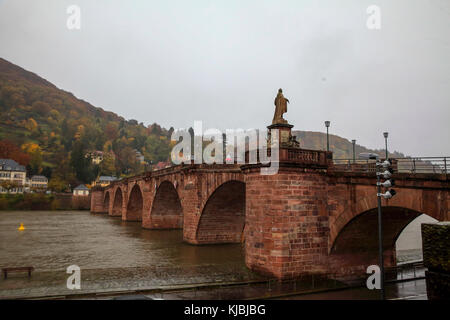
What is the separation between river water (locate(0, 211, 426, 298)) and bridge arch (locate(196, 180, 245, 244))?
1109mm

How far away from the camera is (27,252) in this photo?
28.5 metres

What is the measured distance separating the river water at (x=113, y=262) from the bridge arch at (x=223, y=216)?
111cm

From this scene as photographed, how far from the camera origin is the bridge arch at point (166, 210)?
4478cm

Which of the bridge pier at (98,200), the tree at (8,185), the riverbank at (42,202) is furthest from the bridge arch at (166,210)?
the tree at (8,185)

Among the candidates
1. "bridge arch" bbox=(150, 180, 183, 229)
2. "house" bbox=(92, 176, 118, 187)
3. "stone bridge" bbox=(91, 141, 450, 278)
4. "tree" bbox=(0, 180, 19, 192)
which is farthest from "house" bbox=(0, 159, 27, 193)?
"stone bridge" bbox=(91, 141, 450, 278)

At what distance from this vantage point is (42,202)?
317ft

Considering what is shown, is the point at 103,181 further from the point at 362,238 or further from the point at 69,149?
the point at 362,238

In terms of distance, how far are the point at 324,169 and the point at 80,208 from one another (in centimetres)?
10055

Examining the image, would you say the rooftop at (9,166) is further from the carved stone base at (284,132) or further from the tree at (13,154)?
the carved stone base at (284,132)

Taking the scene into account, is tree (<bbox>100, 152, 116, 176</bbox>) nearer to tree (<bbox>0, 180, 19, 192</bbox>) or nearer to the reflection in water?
tree (<bbox>0, 180, 19, 192</bbox>)

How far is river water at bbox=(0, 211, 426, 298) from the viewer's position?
687 inches

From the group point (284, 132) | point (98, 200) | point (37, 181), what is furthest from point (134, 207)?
point (37, 181)
